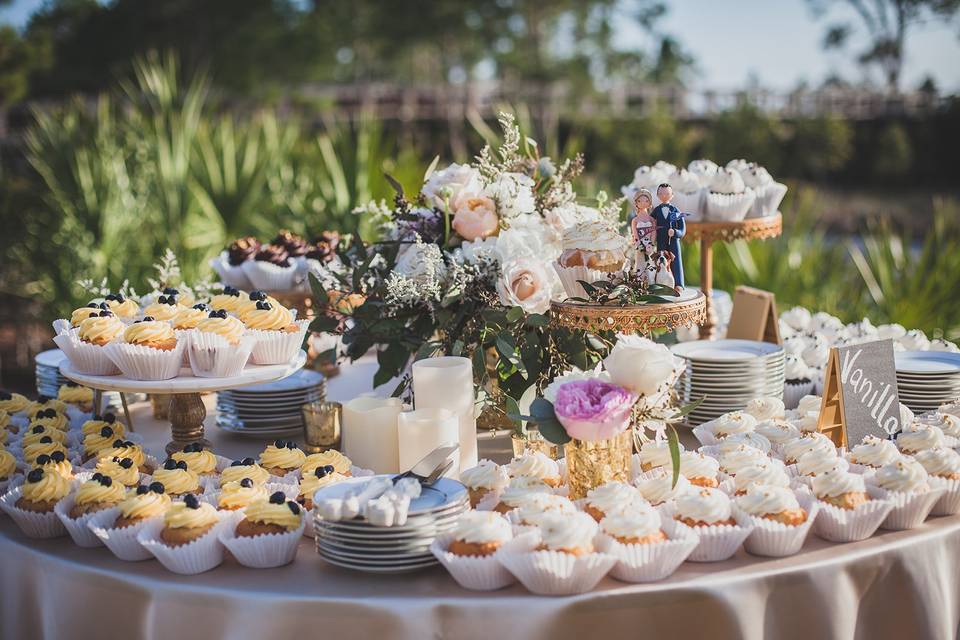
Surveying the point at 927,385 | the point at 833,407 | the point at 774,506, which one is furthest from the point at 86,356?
the point at 927,385

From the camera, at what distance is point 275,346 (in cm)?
260

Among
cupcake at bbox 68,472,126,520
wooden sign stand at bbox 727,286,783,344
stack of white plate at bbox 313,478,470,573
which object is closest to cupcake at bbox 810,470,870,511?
stack of white plate at bbox 313,478,470,573

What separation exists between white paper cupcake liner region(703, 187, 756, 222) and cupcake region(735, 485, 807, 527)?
1.40 m

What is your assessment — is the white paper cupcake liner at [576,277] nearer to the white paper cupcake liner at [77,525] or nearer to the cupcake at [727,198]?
the cupcake at [727,198]

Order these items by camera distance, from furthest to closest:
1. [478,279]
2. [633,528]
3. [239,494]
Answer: [478,279], [239,494], [633,528]

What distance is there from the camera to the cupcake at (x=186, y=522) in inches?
79.7

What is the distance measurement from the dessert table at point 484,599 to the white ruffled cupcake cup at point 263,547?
3 cm

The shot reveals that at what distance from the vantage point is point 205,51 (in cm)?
2962

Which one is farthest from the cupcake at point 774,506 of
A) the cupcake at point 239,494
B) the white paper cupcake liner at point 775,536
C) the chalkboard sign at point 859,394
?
the cupcake at point 239,494

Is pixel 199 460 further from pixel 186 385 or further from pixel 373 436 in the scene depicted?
pixel 373 436

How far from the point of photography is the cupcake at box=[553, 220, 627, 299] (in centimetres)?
254

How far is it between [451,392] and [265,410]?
81 cm

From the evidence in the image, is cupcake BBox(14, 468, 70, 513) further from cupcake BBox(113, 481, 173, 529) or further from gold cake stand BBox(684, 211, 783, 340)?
gold cake stand BBox(684, 211, 783, 340)

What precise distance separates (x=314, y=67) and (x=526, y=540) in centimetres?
3212
